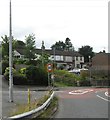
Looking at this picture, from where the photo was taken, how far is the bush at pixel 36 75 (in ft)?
183

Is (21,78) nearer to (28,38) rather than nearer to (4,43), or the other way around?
(4,43)

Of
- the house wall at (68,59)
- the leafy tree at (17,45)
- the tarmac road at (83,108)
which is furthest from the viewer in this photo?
the house wall at (68,59)

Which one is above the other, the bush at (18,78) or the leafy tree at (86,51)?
the leafy tree at (86,51)

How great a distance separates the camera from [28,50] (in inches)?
3155

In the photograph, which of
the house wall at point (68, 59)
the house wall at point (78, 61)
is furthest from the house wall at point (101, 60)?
the house wall at point (78, 61)

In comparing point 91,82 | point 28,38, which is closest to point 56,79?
point 91,82

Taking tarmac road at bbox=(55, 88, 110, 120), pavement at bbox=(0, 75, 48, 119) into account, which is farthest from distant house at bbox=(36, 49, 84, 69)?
tarmac road at bbox=(55, 88, 110, 120)

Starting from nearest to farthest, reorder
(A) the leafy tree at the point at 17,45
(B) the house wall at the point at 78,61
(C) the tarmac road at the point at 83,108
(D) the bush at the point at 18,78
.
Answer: (C) the tarmac road at the point at 83,108
(D) the bush at the point at 18,78
(A) the leafy tree at the point at 17,45
(B) the house wall at the point at 78,61

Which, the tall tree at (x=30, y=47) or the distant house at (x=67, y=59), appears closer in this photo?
the tall tree at (x=30, y=47)

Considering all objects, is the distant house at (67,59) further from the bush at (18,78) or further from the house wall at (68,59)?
the bush at (18,78)

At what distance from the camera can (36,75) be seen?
56312 millimetres

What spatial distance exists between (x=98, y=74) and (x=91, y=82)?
12.1 metres

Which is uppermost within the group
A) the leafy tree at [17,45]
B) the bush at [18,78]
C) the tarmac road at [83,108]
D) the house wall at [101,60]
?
the leafy tree at [17,45]

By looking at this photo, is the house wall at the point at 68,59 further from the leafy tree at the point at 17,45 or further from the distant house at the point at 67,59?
the leafy tree at the point at 17,45
